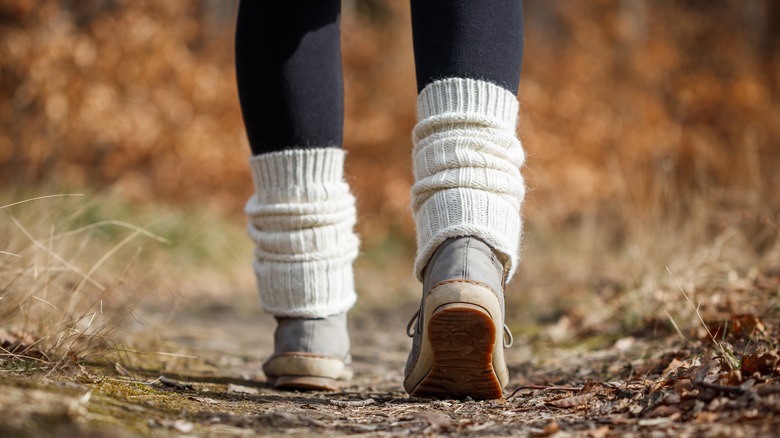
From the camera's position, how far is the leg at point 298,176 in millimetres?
1362

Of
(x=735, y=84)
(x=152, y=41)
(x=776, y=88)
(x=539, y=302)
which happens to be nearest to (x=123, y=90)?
(x=152, y=41)

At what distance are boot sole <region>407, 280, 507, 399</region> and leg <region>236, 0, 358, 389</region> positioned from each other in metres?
0.34

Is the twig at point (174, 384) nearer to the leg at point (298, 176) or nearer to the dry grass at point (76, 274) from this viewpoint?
the dry grass at point (76, 274)

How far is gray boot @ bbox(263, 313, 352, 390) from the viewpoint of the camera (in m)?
1.37

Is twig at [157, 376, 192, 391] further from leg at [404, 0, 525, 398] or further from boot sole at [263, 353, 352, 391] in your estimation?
leg at [404, 0, 525, 398]

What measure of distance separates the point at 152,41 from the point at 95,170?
3.41ft

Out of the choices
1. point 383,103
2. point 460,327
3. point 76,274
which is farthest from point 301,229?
point 383,103

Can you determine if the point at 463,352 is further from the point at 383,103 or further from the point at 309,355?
the point at 383,103

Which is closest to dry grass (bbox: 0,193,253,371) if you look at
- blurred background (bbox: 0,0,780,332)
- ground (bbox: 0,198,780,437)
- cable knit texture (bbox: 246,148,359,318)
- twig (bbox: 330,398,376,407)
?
ground (bbox: 0,198,780,437)

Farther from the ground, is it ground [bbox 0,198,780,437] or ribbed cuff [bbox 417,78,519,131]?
ribbed cuff [bbox 417,78,519,131]

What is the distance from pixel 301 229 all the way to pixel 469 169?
41 cm

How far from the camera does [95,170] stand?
5199mm

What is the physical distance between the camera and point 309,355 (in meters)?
1.37

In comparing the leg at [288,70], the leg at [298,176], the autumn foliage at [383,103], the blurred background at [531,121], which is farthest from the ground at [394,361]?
the autumn foliage at [383,103]
